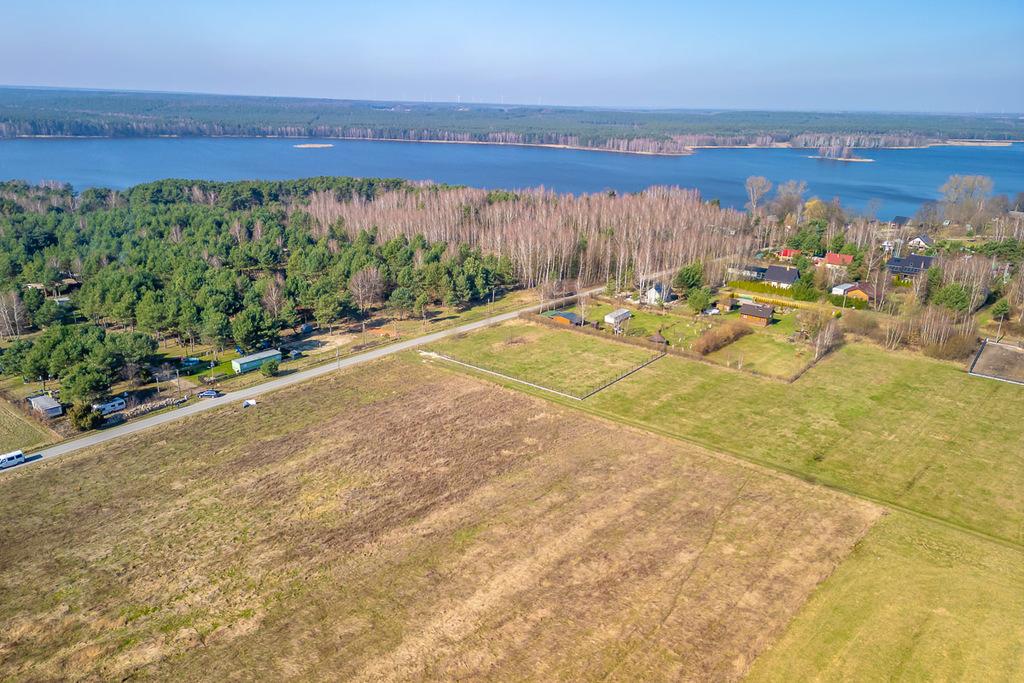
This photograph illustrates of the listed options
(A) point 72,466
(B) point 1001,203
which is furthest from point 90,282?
(B) point 1001,203

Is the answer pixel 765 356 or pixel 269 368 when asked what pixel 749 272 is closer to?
pixel 765 356

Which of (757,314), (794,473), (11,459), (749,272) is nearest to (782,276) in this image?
(749,272)

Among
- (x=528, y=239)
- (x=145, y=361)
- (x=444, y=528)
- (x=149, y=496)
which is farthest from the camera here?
(x=528, y=239)

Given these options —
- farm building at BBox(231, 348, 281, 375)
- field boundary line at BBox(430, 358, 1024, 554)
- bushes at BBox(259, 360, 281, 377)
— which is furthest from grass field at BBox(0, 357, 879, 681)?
farm building at BBox(231, 348, 281, 375)

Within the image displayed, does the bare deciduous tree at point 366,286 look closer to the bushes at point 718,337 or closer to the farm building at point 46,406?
the farm building at point 46,406

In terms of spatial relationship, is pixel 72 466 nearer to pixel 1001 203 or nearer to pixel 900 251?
pixel 900 251

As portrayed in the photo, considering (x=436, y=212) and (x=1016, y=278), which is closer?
(x=1016, y=278)

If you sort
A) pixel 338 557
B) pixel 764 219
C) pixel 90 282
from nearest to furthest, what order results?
pixel 338 557
pixel 90 282
pixel 764 219
